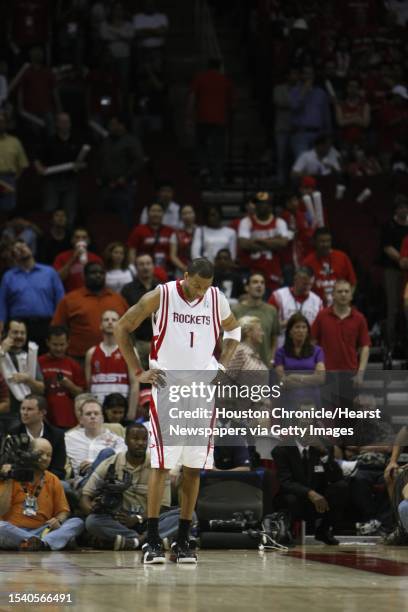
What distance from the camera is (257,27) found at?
74.8ft

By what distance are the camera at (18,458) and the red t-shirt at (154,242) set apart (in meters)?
4.96

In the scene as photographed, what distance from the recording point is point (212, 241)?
1595 cm

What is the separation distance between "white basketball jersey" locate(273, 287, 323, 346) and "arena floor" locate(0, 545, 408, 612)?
169 inches

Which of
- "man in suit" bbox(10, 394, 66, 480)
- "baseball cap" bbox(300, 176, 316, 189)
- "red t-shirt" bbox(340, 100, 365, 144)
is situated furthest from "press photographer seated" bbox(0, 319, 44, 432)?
"red t-shirt" bbox(340, 100, 365, 144)

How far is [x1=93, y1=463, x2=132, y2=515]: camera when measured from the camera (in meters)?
11.3

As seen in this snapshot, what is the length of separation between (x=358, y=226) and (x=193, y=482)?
8404 millimetres

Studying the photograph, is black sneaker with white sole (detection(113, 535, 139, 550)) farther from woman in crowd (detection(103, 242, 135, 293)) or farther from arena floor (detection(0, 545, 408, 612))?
woman in crowd (detection(103, 242, 135, 293))

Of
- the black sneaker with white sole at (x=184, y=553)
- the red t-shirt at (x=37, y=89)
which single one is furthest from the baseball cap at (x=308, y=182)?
the black sneaker with white sole at (x=184, y=553)

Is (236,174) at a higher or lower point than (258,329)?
higher

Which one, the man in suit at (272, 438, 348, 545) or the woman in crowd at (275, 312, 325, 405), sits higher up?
the woman in crowd at (275, 312, 325, 405)

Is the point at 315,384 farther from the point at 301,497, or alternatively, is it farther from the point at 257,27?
the point at 257,27

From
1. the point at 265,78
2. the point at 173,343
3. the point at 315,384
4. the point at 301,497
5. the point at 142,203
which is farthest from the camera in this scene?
the point at 265,78

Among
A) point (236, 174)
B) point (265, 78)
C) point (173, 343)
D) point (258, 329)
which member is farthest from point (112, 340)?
point (265, 78)

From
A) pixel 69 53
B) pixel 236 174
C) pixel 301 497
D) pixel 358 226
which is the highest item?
pixel 69 53
